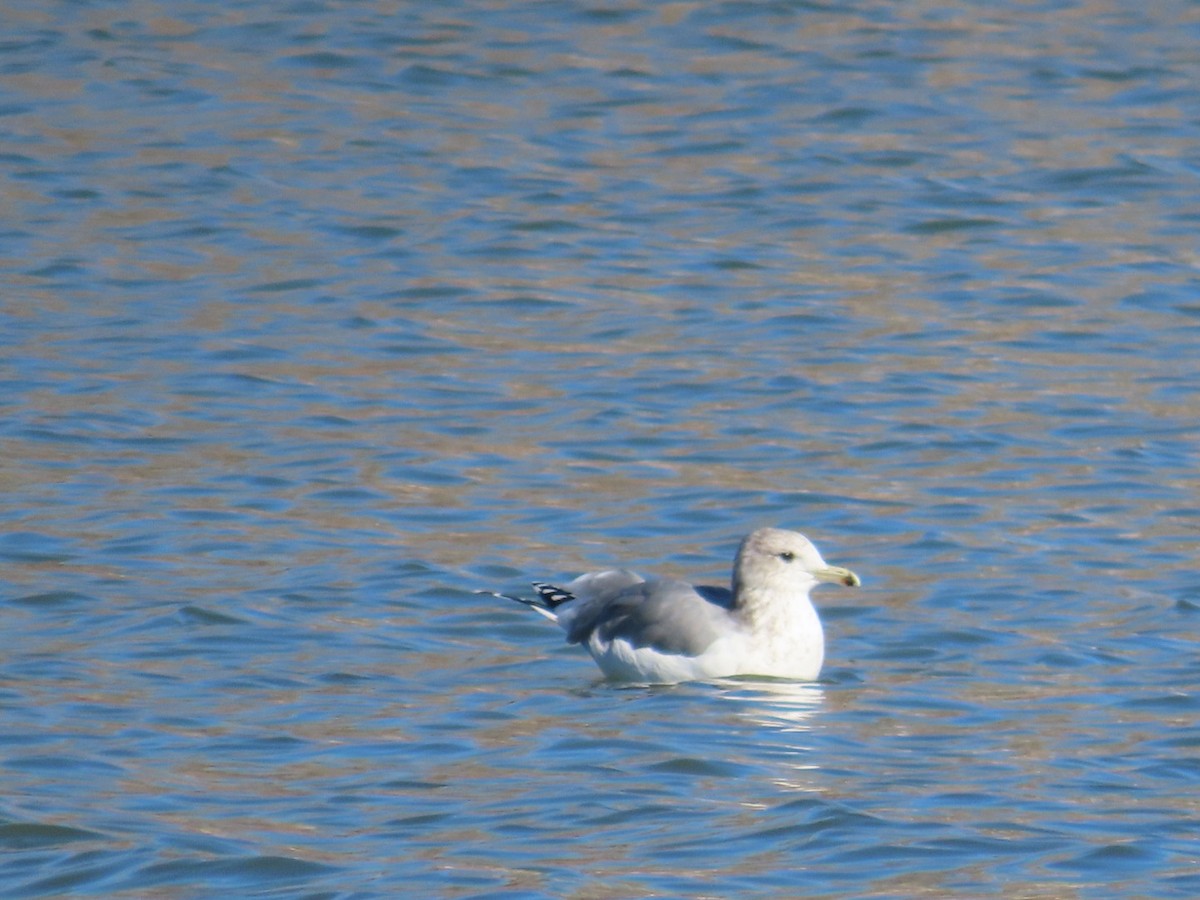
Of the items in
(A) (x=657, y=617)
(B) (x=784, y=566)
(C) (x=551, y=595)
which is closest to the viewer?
(A) (x=657, y=617)

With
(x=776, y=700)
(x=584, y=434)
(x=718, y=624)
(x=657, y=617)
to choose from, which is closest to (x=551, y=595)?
(x=657, y=617)

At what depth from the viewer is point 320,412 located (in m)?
13.2

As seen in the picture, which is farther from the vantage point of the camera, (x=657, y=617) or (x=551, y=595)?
(x=551, y=595)

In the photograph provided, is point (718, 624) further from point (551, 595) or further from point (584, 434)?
point (584, 434)

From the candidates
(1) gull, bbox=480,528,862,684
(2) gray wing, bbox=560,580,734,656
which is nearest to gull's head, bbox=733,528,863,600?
(1) gull, bbox=480,528,862,684

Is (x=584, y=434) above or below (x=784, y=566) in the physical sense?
below

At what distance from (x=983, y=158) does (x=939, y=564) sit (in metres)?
8.17

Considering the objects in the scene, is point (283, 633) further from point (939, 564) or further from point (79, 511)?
point (939, 564)

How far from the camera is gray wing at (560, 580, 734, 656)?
9.52m

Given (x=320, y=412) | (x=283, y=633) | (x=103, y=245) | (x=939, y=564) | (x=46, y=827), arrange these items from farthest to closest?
(x=103, y=245), (x=320, y=412), (x=939, y=564), (x=283, y=633), (x=46, y=827)

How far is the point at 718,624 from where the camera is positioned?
9562 millimetres

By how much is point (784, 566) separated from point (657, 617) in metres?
0.57

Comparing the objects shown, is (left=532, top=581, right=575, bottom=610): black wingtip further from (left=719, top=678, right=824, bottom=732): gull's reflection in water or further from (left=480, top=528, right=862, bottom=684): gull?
(left=719, top=678, right=824, bottom=732): gull's reflection in water

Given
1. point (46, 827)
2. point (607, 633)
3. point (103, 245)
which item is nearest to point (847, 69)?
point (103, 245)
